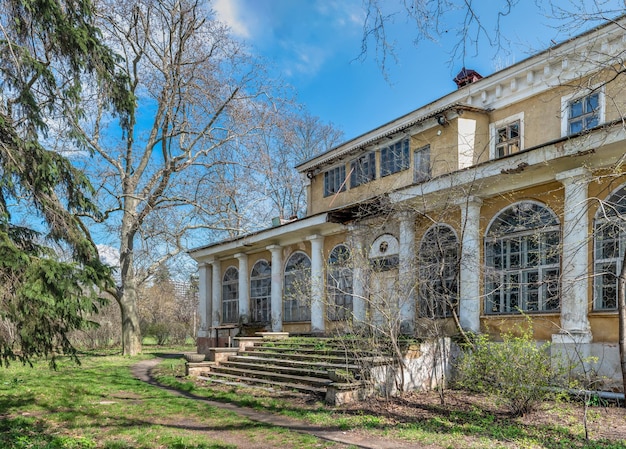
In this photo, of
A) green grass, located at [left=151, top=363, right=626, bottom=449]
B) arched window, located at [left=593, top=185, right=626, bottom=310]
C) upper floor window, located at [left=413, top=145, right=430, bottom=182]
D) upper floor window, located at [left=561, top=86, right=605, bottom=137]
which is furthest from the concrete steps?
upper floor window, located at [left=561, top=86, right=605, bottom=137]

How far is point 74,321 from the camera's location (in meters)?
7.29

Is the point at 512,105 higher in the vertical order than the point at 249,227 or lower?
higher

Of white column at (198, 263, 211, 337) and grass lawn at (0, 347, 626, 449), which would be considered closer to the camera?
grass lawn at (0, 347, 626, 449)

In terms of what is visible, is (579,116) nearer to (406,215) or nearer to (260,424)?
(406,215)

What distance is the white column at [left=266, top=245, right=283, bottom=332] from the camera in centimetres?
2005

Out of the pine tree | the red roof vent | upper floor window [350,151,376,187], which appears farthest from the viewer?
upper floor window [350,151,376,187]

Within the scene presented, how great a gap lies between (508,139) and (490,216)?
3037mm

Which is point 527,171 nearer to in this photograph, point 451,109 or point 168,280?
point 451,109

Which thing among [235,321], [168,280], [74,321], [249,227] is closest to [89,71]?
[74,321]

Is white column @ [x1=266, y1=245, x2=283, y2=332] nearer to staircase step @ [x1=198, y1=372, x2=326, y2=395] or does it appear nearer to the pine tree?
staircase step @ [x1=198, y1=372, x2=326, y2=395]

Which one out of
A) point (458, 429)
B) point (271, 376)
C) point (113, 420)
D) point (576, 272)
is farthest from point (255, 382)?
point (576, 272)

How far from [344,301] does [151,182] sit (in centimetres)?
1095

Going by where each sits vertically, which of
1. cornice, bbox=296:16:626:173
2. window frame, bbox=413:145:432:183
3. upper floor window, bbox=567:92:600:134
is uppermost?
cornice, bbox=296:16:626:173

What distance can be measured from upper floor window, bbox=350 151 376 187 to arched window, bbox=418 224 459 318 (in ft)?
14.4
